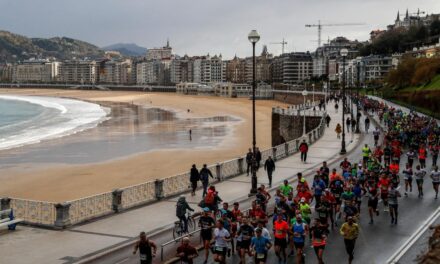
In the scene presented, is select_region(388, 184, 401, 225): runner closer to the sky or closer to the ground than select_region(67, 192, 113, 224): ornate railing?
closer to the sky

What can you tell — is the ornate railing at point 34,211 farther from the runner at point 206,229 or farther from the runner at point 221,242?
the runner at point 221,242

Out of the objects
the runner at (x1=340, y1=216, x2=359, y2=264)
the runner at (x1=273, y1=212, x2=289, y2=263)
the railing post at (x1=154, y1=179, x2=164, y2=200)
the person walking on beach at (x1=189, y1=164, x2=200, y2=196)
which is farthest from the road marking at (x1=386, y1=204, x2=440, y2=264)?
the railing post at (x1=154, y1=179, x2=164, y2=200)

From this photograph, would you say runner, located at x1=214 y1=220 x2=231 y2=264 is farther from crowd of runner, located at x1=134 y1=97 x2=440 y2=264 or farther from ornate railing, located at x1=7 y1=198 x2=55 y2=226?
ornate railing, located at x1=7 y1=198 x2=55 y2=226

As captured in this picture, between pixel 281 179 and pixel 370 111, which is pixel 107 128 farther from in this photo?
pixel 281 179

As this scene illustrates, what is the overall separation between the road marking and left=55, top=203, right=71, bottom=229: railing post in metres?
8.80

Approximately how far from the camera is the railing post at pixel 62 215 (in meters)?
15.6

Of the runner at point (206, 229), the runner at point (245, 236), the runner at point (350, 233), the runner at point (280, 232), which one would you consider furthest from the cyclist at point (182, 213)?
the runner at point (350, 233)

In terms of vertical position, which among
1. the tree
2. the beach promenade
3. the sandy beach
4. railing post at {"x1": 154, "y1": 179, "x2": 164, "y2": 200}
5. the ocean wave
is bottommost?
the sandy beach

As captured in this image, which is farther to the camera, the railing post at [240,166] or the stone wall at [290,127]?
the stone wall at [290,127]

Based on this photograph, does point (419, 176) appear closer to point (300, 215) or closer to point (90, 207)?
point (300, 215)

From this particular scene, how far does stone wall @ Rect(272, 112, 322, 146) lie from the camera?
4475cm

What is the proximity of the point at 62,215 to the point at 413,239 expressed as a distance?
938 cm

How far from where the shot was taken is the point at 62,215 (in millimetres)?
15750

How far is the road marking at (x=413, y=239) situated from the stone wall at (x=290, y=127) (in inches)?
1115
